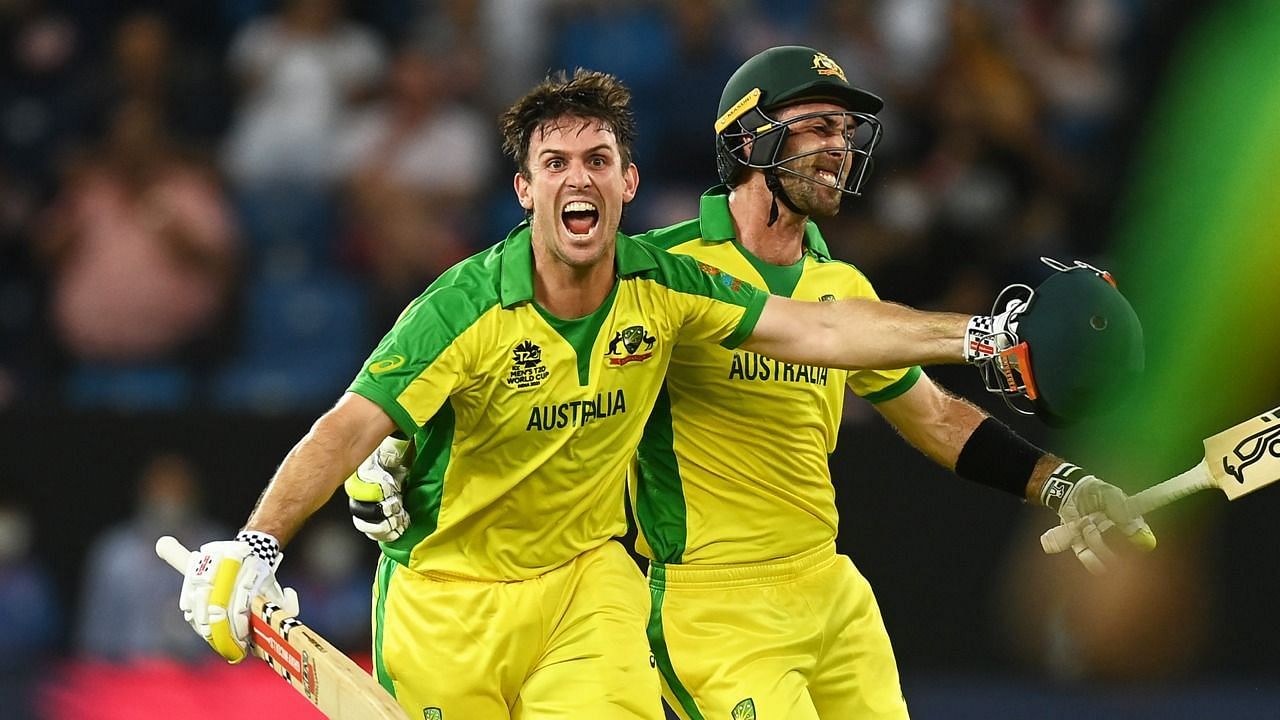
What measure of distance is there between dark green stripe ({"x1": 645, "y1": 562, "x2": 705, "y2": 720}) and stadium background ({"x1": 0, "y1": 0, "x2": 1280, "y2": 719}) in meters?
2.73

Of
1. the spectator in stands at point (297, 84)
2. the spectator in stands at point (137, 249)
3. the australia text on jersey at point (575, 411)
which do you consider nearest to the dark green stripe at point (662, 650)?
the australia text on jersey at point (575, 411)

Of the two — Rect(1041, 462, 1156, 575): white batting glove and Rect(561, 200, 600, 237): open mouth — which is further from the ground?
Rect(561, 200, 600, 237): open mouth

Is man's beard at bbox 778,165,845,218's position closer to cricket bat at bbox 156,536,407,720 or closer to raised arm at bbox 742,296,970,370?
raised arm at bbox 742,296,970,370

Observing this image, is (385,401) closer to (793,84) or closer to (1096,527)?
(793,84)

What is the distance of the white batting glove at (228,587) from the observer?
4648 millimetres

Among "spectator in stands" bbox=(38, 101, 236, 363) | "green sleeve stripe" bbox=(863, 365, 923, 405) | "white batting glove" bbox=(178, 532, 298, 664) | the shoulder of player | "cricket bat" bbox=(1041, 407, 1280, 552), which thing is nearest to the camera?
"white batting glove" bbox=(178, 532, 298, 664)

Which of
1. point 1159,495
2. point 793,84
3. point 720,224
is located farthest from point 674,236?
point 1159,495

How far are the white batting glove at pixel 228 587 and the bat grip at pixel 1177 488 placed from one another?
236 centimetres

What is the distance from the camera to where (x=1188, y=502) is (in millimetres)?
8500

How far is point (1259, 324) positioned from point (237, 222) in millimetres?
5041

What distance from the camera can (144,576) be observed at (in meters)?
8.65

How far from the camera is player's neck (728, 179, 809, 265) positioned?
19.3 feet

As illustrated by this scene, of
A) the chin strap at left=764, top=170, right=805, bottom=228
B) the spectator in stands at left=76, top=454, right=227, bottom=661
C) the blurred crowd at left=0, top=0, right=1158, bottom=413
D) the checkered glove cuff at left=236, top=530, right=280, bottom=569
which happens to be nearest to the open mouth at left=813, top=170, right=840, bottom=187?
the chin strap at left=764, top=170, right=805, bottom=228

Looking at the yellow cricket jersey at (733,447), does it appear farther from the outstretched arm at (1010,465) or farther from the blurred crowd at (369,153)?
the blurred crowd at (369,153)
